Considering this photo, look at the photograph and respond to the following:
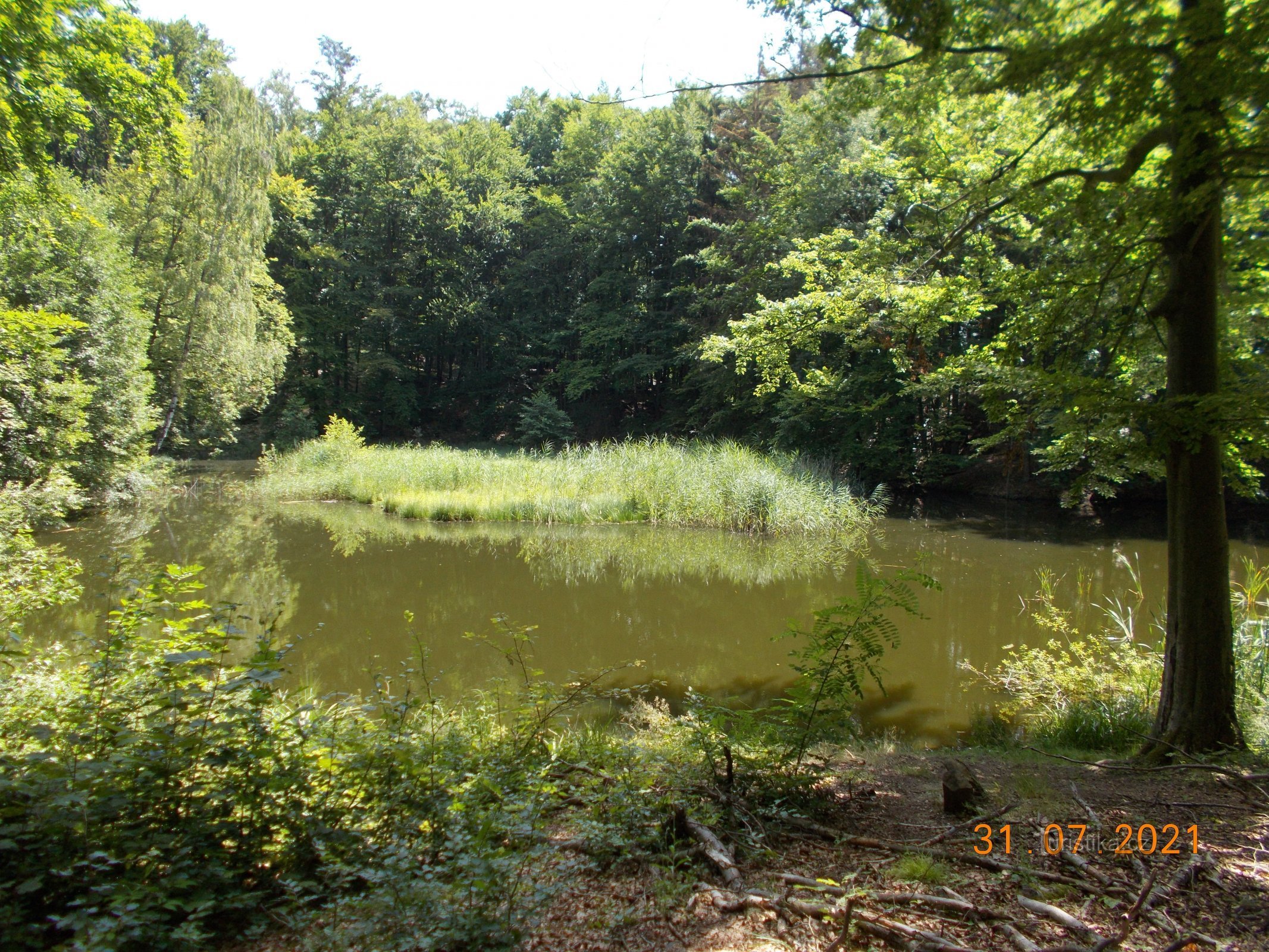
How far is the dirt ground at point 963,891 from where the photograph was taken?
187 cm

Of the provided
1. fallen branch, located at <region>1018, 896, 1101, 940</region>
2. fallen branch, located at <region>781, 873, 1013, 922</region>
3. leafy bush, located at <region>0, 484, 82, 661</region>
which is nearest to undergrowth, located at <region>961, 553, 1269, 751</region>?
fallen branch, located at <region>1018, 896, 1101, 940</region>

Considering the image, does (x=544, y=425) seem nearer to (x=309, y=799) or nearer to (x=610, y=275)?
(x=610, y=275)

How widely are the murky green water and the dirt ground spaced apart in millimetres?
1442

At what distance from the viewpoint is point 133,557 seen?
9.30 metres

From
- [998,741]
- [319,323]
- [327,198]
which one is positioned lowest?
[998,741]

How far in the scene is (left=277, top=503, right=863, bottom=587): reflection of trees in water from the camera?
9.45 metres

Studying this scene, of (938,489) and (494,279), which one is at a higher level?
(494,279)

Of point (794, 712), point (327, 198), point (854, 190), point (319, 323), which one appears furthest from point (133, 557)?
point (327, 198)

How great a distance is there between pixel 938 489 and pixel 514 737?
57.7ft

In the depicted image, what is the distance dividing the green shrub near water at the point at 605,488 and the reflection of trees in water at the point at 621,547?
1.53ft

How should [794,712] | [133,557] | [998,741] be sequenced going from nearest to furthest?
1. [794,712]
2. [998,741]
3. [133,557]

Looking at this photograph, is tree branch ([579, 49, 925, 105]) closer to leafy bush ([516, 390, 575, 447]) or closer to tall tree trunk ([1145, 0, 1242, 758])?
tall tree trunk ([1145, 0, 1242, 758])

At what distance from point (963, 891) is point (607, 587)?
6.72m

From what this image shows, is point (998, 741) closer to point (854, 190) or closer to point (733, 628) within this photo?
point (733, 628)
